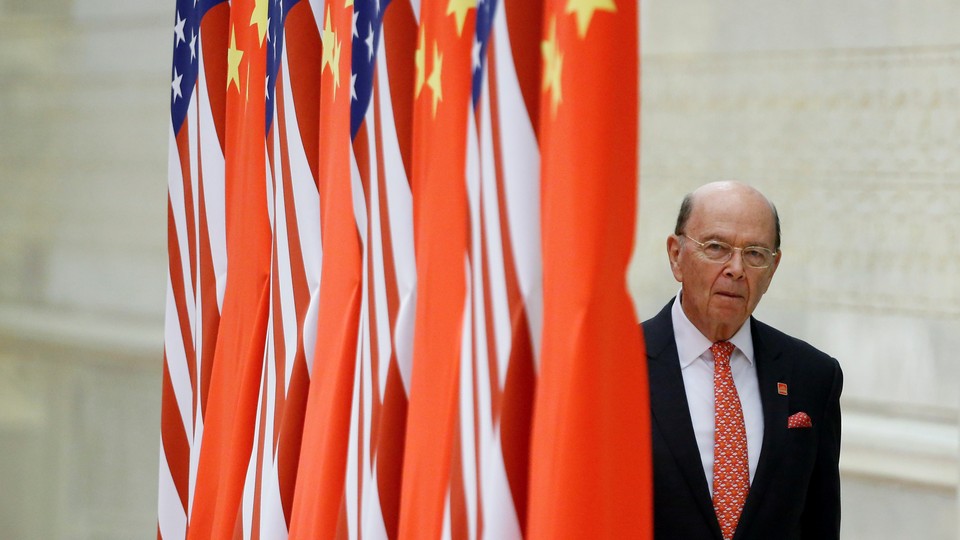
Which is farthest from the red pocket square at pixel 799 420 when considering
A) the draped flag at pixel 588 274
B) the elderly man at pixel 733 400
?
the draped flag at pixel 588 274

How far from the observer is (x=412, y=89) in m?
1.47

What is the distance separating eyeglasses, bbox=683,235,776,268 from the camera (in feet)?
6.53

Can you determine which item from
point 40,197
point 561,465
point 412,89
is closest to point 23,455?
point 40,197

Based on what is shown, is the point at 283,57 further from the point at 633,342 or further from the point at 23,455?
the point at 23,455

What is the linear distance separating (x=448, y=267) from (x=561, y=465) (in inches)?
11.8

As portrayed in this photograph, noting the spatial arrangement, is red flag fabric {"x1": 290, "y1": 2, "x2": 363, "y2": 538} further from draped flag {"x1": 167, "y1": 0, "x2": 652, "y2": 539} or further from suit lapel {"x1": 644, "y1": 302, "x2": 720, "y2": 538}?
suit lapel {"x1": 644, "y1": 302, "x2": 720, "y2": 538}

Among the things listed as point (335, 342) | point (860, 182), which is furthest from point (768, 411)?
point (860, 182)

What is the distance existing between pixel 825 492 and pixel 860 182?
1.70m

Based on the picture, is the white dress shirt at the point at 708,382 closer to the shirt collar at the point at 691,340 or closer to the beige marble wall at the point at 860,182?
the shirt collar at the point at 691,340

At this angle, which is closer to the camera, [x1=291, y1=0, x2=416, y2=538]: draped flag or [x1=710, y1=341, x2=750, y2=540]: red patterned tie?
[x1=291, y1=0, x2=416, y2=538]: draped flag

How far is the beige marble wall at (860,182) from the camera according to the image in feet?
11.0

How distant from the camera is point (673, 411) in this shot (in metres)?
1.93

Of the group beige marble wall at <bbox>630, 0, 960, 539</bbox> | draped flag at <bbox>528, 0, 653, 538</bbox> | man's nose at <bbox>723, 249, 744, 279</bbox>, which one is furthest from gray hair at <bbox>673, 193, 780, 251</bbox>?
beige marble wall at <bbox>630, 0, 960, 539</bbox>

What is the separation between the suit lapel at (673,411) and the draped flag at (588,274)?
0.80m
